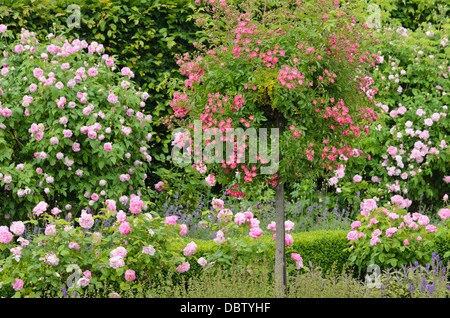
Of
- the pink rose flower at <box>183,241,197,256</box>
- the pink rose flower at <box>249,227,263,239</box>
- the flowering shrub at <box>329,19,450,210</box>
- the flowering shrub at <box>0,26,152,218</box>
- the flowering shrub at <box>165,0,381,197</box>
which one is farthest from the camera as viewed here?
the flowering shrub at <box>329,19,450,210</box>

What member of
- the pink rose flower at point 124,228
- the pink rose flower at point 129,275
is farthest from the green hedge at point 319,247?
the pink rose flower at point 129,275

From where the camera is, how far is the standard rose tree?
399 centimetres

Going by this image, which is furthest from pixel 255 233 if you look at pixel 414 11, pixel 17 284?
pixel 414 11

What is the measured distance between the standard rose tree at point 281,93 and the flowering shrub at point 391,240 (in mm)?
1048

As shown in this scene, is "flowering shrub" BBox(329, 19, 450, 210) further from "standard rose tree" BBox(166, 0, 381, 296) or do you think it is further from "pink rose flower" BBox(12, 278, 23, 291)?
"pink rose flower" BBox(12, 278, 23, 291)

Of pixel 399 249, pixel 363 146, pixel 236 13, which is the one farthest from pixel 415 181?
pixel 236 13

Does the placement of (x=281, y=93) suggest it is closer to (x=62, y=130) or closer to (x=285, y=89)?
(x=285, y=89)

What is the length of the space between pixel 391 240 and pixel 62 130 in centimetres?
336

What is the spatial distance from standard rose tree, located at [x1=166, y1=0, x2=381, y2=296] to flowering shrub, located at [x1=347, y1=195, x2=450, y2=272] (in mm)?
1048

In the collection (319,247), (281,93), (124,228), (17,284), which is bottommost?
(319,247)

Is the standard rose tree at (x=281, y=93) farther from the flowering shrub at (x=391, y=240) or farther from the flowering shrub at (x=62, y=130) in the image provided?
the flowering shrub at (x=62, y=130)

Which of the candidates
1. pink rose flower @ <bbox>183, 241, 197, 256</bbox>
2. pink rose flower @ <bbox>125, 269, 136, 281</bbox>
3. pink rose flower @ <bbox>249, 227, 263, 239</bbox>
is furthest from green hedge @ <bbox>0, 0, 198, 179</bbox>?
pink rose flower @ <bbox>125, 269, 136, 281</bbox>

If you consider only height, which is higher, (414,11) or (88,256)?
(414,11)

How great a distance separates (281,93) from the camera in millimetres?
3955
